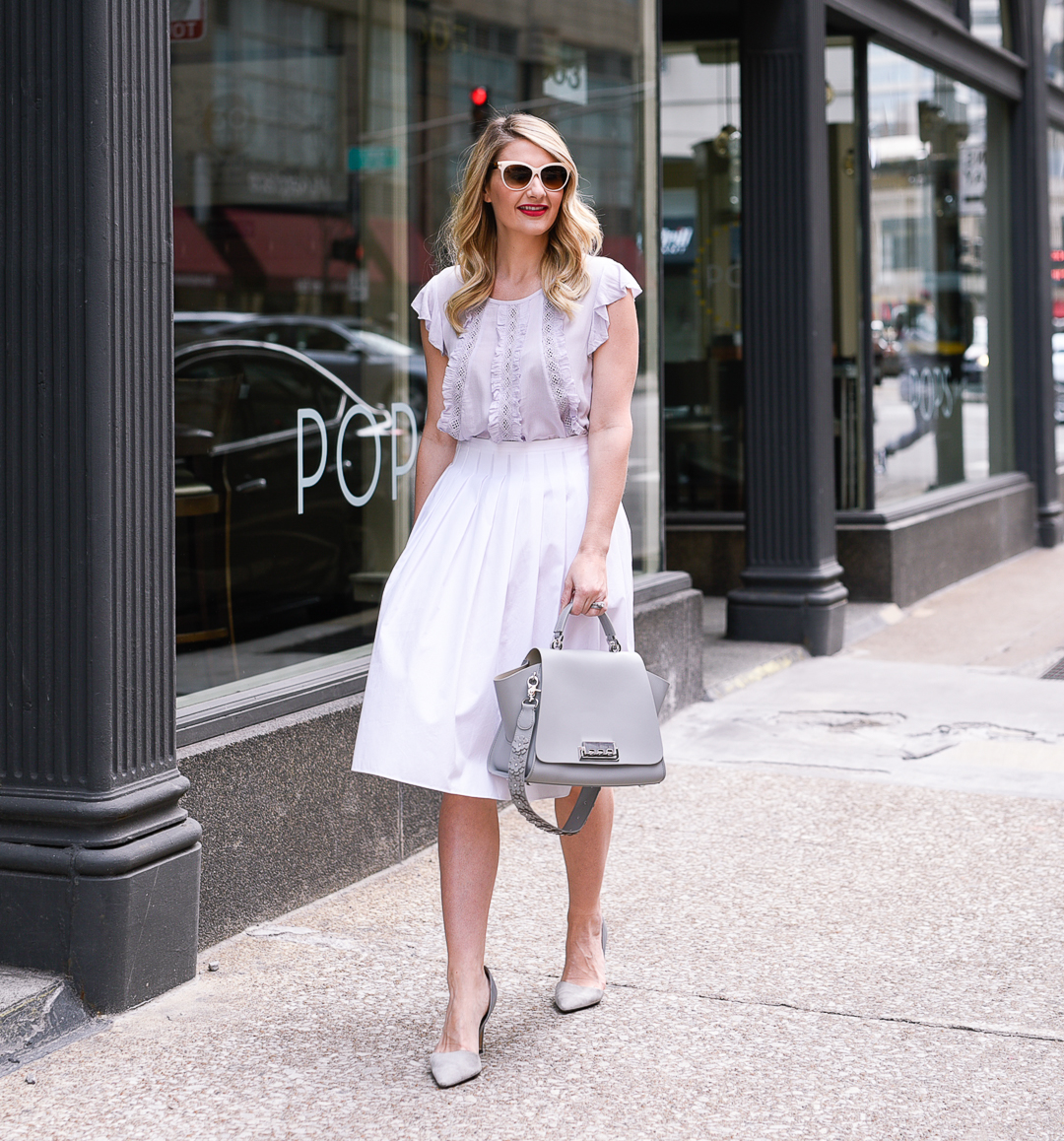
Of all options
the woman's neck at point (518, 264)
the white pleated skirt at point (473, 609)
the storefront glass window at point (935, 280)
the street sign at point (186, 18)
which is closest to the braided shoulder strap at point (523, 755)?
the white pleated skirt at point (473, 609)

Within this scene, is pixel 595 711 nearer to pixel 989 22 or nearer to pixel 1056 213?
pixel 989 22

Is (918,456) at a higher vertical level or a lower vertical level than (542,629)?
higher

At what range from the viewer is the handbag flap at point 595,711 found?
295cm

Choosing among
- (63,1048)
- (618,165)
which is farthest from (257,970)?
(618,165)

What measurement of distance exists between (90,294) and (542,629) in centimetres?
118

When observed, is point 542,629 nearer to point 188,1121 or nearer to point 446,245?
point 446,245

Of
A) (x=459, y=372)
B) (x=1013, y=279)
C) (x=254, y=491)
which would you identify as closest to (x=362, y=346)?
(x=254, y=491)

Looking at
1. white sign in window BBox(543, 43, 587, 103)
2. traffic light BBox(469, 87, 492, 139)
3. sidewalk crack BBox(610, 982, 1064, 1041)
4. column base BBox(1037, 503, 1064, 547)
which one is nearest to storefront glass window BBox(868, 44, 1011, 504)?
column base BBox(1037, 503, 1064, 547)

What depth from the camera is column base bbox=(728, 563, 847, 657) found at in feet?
25.6

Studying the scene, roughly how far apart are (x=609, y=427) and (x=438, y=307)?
45cm

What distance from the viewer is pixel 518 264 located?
3.26 meters

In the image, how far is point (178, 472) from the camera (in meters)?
7.18

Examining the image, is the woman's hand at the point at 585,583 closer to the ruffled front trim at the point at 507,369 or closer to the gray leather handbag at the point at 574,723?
the gray leather handbag at the point at 574,723

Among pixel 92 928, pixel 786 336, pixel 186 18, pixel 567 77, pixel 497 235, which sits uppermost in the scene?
pixel 567 77
